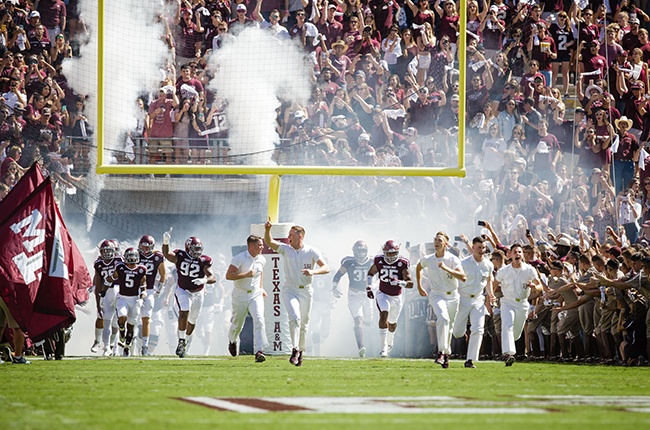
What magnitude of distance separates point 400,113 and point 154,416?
417 inches

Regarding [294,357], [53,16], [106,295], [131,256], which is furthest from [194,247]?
[53,16]

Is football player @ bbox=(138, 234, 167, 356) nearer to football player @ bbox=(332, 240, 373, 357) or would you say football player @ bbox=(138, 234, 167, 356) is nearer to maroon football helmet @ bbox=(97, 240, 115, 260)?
maroon football helmet @ bbox=(97, 240, 115, 260)

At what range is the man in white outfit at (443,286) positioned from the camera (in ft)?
45.5

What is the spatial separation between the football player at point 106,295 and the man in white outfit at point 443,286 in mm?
4861

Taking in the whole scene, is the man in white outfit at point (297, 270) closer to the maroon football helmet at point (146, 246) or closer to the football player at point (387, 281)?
the football player at point (387, 281)

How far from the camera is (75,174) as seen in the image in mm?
19609

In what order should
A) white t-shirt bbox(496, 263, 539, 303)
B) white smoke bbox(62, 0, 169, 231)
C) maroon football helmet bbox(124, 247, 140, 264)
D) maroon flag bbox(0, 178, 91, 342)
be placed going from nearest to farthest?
maroon flag bbox(0, 178, 91, 342) < white t-shirt bbox(496, 263, 539, 303) < white smoke bbox(62, 0, 169, 231) < maroon football helmet bbox(124, 247, 140, 264)

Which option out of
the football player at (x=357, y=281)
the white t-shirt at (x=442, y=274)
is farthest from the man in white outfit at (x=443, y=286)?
the football player at (x=357, y=281)

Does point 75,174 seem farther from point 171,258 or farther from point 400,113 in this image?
point 400,113

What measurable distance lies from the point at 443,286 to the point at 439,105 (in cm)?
441

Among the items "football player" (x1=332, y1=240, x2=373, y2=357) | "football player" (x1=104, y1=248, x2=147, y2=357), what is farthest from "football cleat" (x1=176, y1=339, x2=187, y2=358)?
"football player" (x1=332, y1=240, x2=373, y2=357)

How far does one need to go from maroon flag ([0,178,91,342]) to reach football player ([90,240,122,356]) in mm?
2965

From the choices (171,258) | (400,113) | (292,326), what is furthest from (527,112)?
(292,326)

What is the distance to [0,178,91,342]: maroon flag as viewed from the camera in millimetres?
13086
